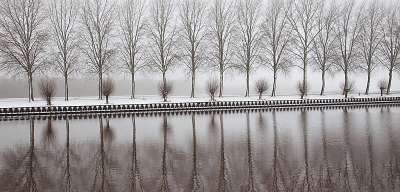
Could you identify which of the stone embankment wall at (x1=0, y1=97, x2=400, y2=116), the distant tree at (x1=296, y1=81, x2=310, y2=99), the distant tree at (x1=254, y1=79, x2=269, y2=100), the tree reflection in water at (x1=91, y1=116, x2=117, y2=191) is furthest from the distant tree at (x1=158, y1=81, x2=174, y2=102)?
the tree reflection in water at (x1=91, y1=116, x2=117, y2=191)

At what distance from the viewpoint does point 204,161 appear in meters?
11.6

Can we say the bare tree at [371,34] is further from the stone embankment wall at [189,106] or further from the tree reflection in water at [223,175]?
the tree reflection in water at [223,175]

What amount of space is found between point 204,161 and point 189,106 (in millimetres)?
28680

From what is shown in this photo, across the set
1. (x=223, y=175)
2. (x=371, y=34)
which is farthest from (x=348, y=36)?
(x=223, y=175)

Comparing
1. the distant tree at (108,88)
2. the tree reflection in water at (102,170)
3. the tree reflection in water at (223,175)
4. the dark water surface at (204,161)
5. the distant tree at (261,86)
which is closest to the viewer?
the tree reflection in water at (223,175)

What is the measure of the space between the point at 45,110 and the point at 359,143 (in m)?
32.2

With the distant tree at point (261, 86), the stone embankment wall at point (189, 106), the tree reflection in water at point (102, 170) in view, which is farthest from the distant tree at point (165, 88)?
the tree reflection in water at point (102, 170)

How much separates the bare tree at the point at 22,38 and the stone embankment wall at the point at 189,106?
29.0ft

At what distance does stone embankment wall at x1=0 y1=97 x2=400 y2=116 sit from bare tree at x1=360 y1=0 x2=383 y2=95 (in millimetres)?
10351

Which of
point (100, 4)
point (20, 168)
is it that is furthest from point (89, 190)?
point (100, 4)

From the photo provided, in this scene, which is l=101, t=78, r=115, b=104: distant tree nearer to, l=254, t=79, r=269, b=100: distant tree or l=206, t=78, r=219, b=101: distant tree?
l=206, t=78, r=219, b=101: distant tree

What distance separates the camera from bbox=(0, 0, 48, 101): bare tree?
4184 centimetres

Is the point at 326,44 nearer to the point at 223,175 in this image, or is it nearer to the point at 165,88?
the point at 165,88

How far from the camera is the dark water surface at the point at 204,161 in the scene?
350 inches
